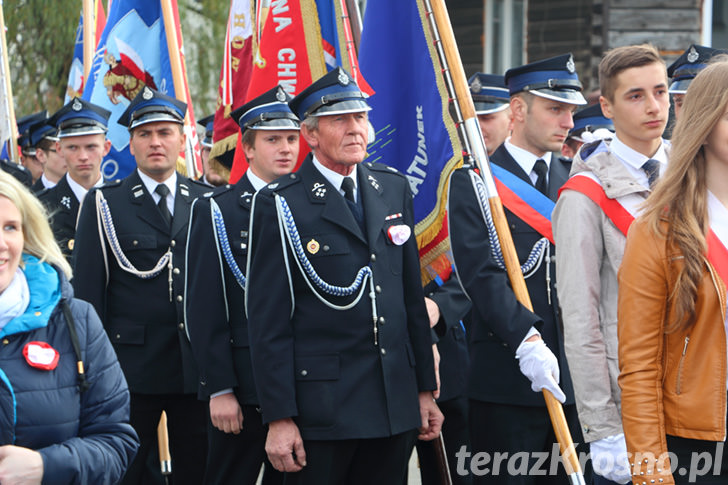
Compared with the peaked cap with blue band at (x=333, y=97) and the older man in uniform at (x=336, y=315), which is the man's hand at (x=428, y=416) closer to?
the older man in uniform at (x=336, y=315)

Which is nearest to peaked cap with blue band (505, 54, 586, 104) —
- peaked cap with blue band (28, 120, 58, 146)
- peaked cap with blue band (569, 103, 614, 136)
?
peaked cap with blue band (569, 103, 614, 136)

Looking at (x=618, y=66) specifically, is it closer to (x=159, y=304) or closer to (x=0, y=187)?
(x=0, y=187)

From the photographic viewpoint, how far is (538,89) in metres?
5.00

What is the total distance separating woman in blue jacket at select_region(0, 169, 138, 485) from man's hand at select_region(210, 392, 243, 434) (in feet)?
4.46

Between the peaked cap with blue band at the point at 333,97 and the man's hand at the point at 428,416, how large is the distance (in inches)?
45.3

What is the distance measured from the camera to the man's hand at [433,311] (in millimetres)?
4496

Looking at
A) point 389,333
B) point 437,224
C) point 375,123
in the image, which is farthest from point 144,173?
point 389,333

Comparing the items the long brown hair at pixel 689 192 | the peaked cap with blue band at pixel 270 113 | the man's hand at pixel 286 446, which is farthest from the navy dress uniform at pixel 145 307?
the long brown hair at pixel 689 192

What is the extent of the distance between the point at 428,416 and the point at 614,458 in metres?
0.95

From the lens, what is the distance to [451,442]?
5.40m

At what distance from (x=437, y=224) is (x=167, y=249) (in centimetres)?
154

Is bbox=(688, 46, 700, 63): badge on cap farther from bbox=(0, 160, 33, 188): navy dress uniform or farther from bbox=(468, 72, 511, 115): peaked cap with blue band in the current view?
bbox=(0, 160, 33, 188): navy dress uniform

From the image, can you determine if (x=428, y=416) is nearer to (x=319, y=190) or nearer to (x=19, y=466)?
(x=319, y=190)

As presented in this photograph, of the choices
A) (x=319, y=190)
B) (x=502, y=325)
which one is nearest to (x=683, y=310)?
(x=502, y=325)
